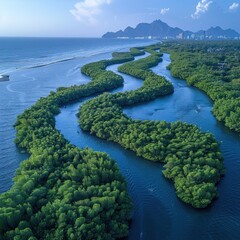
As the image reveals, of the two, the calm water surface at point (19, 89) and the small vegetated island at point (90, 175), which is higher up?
the small vegetated island at point (90, 175)

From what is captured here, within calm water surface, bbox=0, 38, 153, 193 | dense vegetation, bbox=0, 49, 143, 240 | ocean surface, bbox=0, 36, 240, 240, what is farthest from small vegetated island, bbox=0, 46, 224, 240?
calm water surface, bbox=0, 38, 153, 193

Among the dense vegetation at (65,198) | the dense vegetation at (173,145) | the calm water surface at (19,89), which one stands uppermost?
the dense vegetation at (65,198)

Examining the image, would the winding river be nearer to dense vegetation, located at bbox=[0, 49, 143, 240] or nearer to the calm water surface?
dense vegetation, located at bbox=[0, 49, 143, 240]

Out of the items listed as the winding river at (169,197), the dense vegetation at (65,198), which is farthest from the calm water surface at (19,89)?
the winding river at (169,197)

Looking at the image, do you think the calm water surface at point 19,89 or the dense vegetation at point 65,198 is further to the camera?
the calm water surface at point 19,89

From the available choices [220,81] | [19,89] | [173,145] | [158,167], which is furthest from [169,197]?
[19,89]

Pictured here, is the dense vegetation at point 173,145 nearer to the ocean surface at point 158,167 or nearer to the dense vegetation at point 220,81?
the ocean surface at point 158,167

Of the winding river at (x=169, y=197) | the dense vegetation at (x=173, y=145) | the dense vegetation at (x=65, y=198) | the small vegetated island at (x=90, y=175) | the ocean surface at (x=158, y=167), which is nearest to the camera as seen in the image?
the dense vegetation at (x=65, y=198)

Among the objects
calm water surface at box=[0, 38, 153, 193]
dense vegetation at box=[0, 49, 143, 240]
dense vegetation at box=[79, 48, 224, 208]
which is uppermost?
dense vegetation at box=[0, 49, 143, 240]
